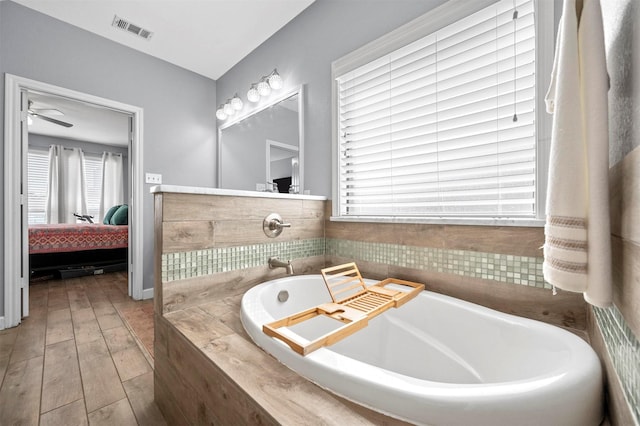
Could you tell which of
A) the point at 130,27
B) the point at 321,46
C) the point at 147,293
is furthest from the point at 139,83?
the point at 147,293

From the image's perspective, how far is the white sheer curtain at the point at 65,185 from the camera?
5.07 meters

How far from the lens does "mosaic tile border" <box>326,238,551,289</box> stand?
1114 millimetres

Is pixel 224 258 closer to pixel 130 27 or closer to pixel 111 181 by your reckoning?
pixel 130 27

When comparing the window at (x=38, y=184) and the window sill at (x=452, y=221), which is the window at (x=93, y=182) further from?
the window sill at (x=452, y=221)

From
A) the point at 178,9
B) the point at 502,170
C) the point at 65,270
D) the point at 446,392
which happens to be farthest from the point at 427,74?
the point at 65,270

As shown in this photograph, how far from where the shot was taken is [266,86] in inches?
94.6

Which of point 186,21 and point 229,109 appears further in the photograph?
point 229,109

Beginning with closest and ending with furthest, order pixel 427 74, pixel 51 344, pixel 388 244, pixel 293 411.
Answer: pixel 293 411 < pixel 427 74 < pixel 388 244 < pixel 51 344

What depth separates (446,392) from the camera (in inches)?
21.6

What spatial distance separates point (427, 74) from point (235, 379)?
5.39 feet

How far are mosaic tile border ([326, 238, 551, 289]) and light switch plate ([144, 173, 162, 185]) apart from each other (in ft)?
7.25

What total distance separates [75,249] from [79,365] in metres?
2.89

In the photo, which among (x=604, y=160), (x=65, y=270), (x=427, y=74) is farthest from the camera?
(x=65, y=270)

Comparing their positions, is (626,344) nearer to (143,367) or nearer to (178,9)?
(143,367)
